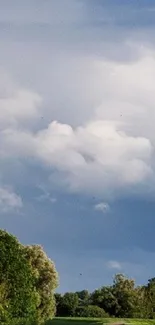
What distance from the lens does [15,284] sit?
6988 centimetres

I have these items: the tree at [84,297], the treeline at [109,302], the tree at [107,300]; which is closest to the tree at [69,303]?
the treeline at [109,302]

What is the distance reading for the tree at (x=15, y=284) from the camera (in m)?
69.1

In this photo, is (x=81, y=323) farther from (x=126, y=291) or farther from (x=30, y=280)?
(x=126, y=291)

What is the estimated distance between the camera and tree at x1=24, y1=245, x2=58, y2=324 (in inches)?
3625

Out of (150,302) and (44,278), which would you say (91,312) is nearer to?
(150,302)

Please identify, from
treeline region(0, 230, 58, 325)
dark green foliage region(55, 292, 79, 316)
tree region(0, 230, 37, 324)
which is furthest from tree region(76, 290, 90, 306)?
tree region(0, 230, 37, 324)

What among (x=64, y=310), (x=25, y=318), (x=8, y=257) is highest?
(x=64, y=310)

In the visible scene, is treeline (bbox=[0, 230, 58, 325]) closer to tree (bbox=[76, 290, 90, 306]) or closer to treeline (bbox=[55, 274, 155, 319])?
treeline (bbox=[55, 274, 155, 319])

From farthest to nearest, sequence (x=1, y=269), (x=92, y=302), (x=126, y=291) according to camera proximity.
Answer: (x=92, y=302) → (x=126, y=291) → (x=1, y=269)

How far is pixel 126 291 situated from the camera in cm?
13212

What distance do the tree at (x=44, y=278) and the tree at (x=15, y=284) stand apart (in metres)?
20.5

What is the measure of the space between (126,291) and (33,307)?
205ft

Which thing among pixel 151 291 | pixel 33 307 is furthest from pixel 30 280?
pixel 151 291

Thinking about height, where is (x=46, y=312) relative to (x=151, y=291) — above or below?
below
